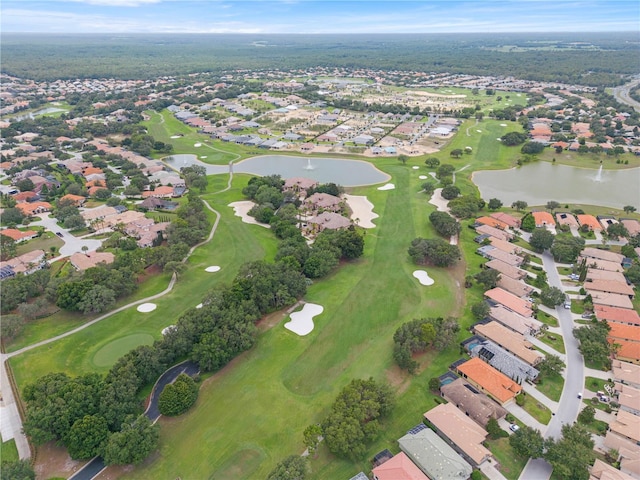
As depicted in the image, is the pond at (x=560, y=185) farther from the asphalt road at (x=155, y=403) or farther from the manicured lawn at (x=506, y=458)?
the asphalt road at (x=155, y=403)

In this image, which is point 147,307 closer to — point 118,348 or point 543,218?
point 118,348

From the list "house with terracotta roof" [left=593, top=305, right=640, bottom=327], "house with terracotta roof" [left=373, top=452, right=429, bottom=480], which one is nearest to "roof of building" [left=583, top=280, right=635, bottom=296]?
"house with terracotta roof" [left=593, top=305, right=640, bottom=327]

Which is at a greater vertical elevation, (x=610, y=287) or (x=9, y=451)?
(x=610, y=287)

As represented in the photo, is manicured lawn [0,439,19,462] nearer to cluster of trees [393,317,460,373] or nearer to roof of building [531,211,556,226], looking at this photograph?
cluster of trees [393,317,460,373]

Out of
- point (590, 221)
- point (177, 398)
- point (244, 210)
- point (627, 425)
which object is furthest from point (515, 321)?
point (244, 210)

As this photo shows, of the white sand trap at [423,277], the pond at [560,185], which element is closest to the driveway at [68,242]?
the white sand trap at [423,277]

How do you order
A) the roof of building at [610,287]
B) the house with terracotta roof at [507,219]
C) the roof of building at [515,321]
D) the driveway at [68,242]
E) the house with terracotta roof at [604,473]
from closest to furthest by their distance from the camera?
the house with terracotta roof at [604,473] → the roof of building at [515,321] → the roof of building at [610,287] → the driveway at [68,242] → the house with terracotta roof at [507,219]
